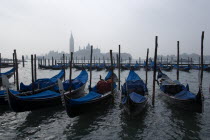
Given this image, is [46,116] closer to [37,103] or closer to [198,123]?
[37,103]

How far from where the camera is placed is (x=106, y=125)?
7.30 metres

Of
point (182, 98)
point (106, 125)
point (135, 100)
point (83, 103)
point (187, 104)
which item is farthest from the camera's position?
point (182, 98)

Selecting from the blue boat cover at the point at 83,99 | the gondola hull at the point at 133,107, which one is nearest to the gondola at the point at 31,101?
the blue boat cover at the point at 83,99

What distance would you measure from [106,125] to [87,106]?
1255 millimetres

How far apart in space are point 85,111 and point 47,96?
2213 mm

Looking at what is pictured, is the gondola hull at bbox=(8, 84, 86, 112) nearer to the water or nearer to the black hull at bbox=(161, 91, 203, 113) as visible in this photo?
the water

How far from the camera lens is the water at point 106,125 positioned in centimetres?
640

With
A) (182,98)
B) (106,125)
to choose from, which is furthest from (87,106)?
(182,98)

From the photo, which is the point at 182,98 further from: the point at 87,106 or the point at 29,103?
the point at 29,103

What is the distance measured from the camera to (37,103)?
831cm

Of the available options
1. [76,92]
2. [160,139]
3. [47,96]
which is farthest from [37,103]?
[160,139]

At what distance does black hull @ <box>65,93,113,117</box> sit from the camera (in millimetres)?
→ 7267

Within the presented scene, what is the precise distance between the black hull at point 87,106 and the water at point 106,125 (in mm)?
351

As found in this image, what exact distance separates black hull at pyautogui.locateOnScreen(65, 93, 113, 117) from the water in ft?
1.15
